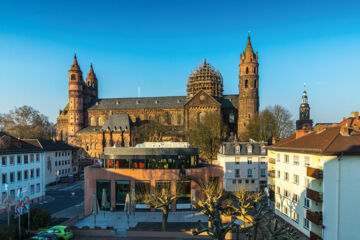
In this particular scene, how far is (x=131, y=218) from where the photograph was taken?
2620 centimetres

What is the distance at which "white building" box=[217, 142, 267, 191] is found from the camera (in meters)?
42.0

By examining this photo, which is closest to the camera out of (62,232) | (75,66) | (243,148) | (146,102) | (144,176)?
(62,232)

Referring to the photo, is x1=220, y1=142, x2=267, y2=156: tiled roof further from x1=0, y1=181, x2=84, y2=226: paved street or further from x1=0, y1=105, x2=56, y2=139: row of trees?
x1=0, y1=105, x2=56, y2=139: row of trees

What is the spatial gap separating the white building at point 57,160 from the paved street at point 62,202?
319cm

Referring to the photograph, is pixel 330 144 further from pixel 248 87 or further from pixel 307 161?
pixel 248 87

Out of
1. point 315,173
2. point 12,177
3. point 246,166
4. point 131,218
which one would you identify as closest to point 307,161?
point 315,173

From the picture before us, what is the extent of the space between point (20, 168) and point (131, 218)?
18256 millimetres

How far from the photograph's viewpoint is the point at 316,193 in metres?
20.1

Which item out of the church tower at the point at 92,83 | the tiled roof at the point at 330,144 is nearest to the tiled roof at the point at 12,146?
the tiled roof at the point at 330,144

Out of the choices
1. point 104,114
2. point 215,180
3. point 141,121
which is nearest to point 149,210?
point 215,180

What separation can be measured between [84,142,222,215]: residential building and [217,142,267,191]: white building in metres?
14.1

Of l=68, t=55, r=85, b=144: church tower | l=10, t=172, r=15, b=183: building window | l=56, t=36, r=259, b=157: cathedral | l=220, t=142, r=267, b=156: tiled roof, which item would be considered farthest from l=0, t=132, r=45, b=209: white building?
l=68, t=55, r=85, b=144: church tower

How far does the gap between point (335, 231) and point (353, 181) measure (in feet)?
13.8

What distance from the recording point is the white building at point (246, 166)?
42.0m
